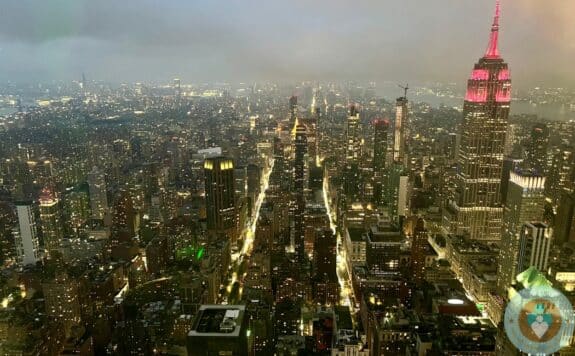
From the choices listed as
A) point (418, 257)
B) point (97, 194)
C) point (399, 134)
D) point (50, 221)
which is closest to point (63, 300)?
point (50, 221)

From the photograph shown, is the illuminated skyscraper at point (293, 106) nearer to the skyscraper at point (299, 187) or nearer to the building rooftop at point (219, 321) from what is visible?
the skyscraper at point (299, 187)

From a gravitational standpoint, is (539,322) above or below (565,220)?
above

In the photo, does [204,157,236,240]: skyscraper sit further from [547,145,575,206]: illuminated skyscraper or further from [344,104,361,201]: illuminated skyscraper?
[547,145,575,206]: illuminated skyscraper

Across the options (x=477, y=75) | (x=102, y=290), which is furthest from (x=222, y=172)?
(x=477, y=75)

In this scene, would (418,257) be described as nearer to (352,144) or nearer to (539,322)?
(539,322)

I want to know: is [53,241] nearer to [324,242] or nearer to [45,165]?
[45,165]

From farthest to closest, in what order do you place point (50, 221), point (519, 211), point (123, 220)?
point (123, 220), point (50, 221), point (519, 211)

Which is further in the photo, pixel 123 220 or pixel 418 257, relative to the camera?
pixel 123 220
